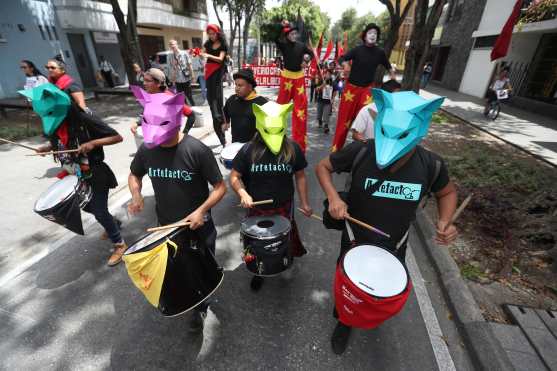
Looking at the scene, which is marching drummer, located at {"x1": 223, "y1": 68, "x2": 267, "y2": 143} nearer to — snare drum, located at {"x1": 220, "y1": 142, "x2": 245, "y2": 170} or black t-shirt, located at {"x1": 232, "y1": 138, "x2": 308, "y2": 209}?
snare drum, located at {"x1": 220, "y1": 142, "x2": 245, "y2": 170}

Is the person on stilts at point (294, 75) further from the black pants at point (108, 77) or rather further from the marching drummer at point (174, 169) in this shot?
the black pants at point (108, 77)

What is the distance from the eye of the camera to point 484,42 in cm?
1731

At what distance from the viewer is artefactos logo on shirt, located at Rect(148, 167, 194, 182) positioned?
231 cm

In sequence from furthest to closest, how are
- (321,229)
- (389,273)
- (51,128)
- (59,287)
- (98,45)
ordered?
(98,45) < (321,229) < (59,287) < (51,128) < (389,273)

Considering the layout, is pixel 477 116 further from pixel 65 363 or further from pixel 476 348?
pixel 65 363

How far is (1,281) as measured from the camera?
3.18 metres

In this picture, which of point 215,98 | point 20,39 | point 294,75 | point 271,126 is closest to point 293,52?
point 294,75

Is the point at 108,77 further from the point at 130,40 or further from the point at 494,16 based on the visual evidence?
the point at 494,16

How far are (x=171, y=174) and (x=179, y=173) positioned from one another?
0.23 ft

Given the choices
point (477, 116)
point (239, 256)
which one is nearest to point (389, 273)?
point (239, 256)

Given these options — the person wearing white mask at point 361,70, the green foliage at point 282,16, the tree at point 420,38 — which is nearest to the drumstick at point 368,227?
the person wearing white mask at point 361,70

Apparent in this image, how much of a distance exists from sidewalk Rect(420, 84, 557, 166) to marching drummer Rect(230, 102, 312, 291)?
7.54m

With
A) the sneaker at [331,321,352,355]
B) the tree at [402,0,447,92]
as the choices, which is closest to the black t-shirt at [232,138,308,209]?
the sneaker at [331,321,352,355]

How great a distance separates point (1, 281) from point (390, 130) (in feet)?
14.2
